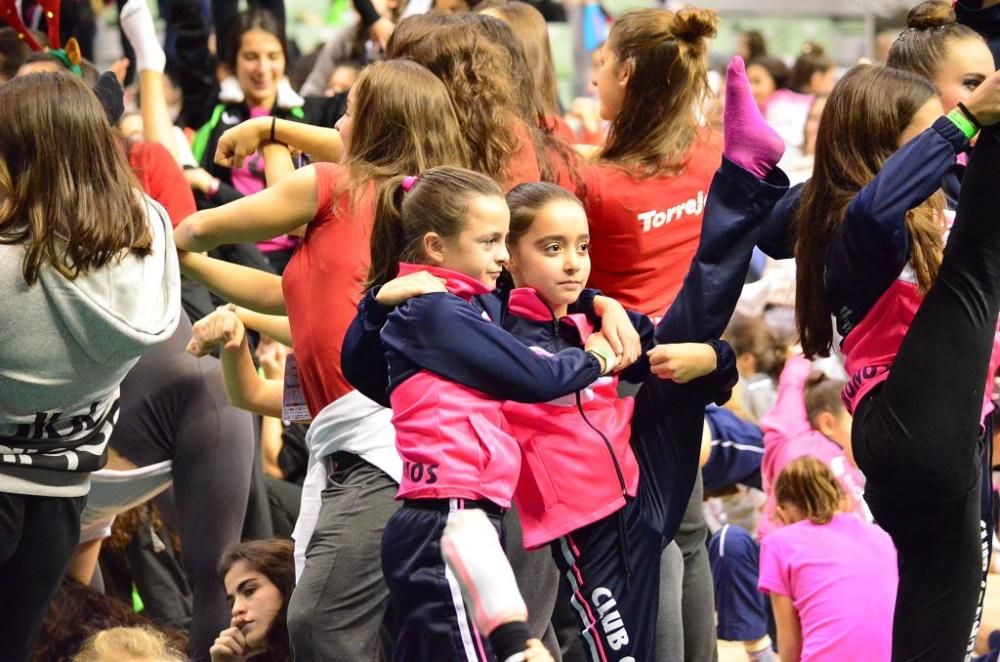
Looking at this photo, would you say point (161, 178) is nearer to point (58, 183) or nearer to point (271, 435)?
point (58, 183)

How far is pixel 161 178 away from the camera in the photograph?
4.48 m

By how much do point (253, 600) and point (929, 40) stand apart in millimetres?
2159

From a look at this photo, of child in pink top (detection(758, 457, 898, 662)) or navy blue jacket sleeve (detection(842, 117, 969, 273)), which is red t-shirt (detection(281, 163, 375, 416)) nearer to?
navy blue jacket sleeve (detection(842, 117, 969, 273))

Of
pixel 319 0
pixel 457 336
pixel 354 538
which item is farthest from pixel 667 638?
pixel 319 0

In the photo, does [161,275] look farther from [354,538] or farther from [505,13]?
[505,13]

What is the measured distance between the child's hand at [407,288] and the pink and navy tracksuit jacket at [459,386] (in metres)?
0.02

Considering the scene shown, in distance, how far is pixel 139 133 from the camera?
21.6 ft

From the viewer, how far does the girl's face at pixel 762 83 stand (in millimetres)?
9250

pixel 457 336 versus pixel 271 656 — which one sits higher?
pixel 457 336

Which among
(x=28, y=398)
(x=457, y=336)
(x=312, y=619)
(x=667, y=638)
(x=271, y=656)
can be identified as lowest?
(x=271, y=656)

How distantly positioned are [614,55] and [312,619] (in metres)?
1.55

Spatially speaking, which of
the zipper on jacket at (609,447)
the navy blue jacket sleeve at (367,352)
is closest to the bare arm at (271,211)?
the navy blue jacket sleeve at (367,352)

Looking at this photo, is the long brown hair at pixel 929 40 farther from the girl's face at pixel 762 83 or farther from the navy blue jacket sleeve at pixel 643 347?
the girl's face at pixel 762 83

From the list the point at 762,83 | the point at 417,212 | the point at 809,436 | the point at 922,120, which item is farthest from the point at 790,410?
the point at 762,83
